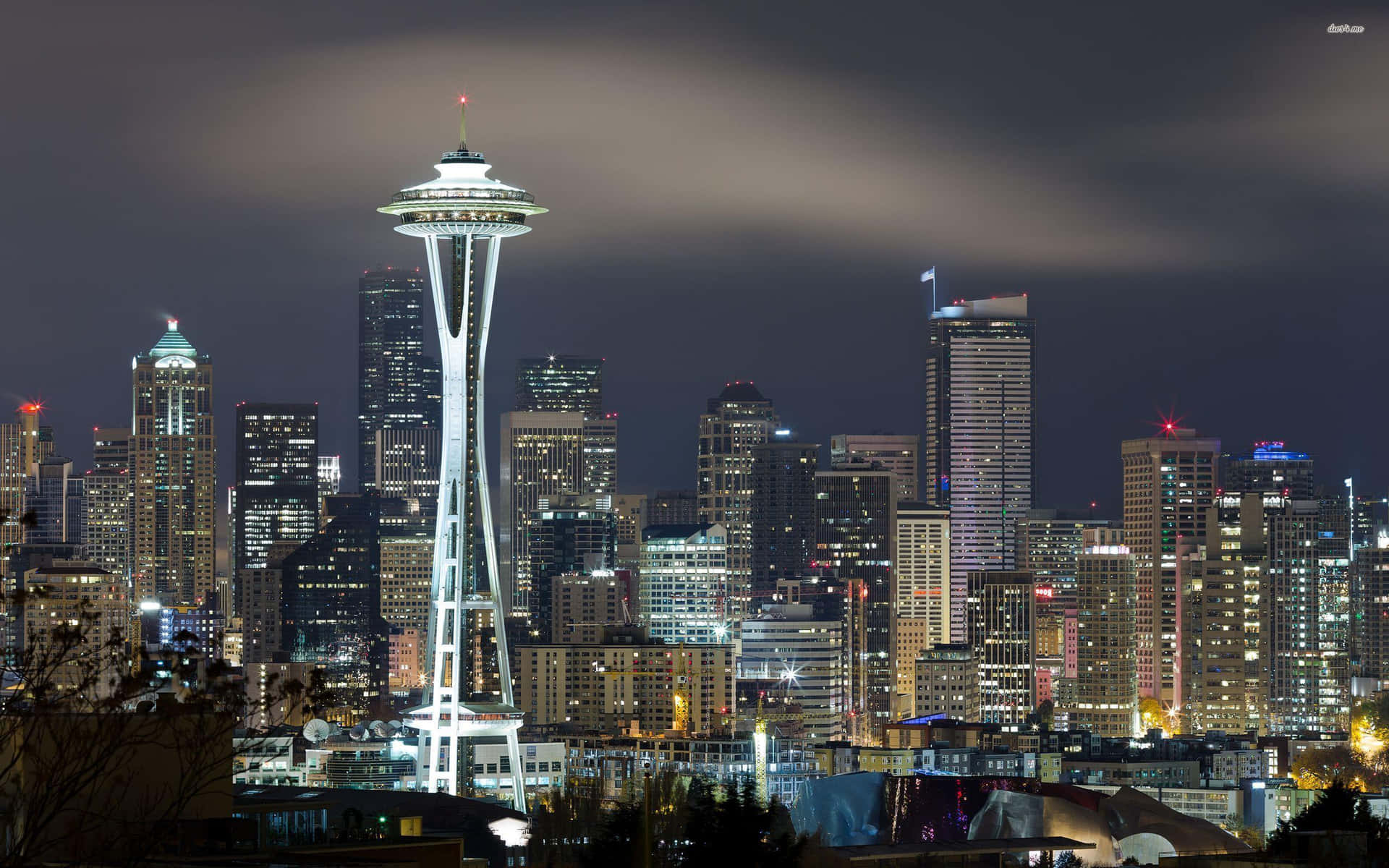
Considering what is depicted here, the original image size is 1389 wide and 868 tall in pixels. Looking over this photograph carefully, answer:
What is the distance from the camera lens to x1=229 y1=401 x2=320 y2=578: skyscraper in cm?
15638

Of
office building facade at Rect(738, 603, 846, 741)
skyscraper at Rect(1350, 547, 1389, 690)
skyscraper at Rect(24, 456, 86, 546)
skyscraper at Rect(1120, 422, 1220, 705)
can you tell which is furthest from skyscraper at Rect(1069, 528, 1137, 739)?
skyscraper at Rect(24, 456, 86, 546)

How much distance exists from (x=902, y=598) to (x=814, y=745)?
61664mm

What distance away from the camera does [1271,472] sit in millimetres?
156875

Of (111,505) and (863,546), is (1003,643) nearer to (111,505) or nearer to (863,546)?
(863,546)

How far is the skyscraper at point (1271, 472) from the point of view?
154 meters

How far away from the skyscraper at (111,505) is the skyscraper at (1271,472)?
214 ft

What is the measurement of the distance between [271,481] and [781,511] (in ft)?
103

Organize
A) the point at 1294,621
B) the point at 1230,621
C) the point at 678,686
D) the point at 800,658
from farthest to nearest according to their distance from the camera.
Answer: the point at 1230,621 → the point at 1294,621 → the point at 800,658 → the point at 678,686

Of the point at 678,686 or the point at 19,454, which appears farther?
the point at 19,454

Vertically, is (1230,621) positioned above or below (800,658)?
above

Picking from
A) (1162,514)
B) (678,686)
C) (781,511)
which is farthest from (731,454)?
(678,686)

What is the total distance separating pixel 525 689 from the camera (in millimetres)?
115250

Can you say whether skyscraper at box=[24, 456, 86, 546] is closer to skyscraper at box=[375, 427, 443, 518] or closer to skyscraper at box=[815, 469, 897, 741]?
skyscraper at box=[375, 427, 443, 518]

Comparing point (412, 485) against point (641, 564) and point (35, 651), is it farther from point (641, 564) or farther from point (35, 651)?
point (35, 651)
